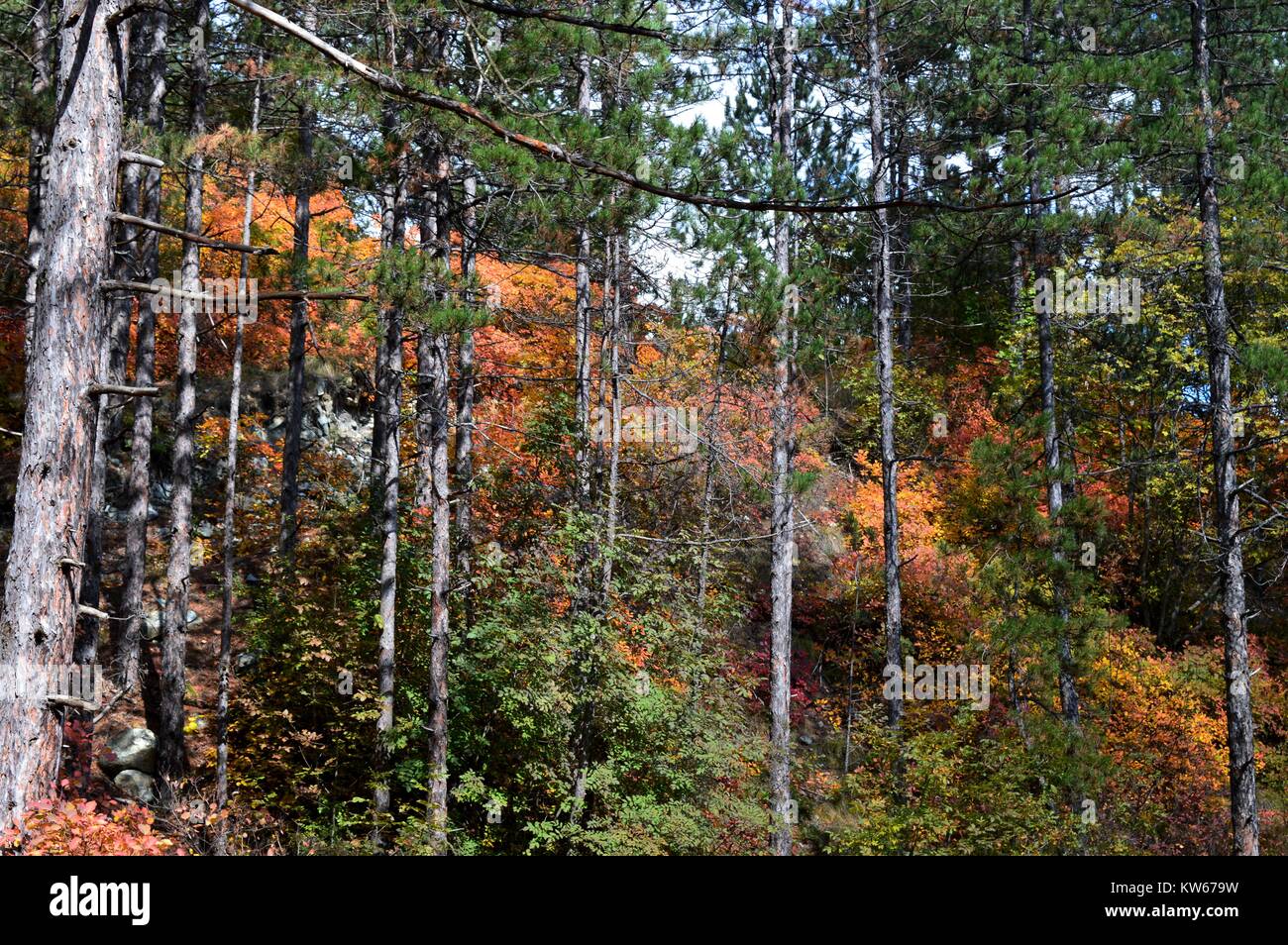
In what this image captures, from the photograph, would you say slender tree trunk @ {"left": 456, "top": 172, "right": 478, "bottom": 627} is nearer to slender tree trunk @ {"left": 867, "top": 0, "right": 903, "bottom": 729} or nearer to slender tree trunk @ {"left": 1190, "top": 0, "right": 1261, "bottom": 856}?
slender tree trunk @ {"left": 867, "top": 0, "right": 903, "bottom": 729}

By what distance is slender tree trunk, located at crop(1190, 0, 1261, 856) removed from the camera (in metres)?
11.5

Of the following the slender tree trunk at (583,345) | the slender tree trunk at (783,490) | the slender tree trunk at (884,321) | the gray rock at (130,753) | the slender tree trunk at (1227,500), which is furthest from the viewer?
the slender tree trunk at (884,321)

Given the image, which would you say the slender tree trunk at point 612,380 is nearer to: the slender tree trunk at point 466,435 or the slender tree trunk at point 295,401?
Result: the slender tree trunk at point 466,435

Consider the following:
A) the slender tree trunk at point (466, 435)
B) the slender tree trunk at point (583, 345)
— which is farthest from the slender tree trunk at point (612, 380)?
the slender tree trunk at point (466, 435)

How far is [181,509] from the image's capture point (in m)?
12.0

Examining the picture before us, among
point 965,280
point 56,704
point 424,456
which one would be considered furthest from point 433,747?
point 965,280

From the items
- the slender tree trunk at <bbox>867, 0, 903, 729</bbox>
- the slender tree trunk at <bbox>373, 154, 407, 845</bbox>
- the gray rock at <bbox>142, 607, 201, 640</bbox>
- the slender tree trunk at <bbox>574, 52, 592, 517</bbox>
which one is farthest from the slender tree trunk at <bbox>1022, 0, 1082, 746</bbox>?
the gray rock at <bbox>142, 607, 201, 640</bbox>

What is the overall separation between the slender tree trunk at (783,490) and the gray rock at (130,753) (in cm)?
792

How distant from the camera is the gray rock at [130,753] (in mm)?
12316

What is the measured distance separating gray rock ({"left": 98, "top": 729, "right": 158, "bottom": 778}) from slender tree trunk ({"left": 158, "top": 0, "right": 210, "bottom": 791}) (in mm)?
857

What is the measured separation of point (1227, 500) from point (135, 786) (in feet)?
45.3

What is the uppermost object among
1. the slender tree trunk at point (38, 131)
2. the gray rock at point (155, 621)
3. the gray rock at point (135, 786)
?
the slender tree trunk at point (38, 131)

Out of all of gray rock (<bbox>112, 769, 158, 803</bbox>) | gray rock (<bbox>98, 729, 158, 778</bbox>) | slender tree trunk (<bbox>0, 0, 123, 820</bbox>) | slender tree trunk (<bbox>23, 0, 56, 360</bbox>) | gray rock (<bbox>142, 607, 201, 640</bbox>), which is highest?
slender tree trunk (<bbox>23, 0, 56, 360</bbox>)

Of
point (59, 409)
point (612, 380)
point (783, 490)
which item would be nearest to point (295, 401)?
point (612, 380)
